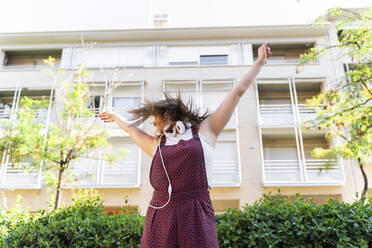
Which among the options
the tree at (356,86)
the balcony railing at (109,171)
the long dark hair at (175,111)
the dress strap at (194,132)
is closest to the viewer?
the dress strap at (194,132)

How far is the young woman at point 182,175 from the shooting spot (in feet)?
4.60

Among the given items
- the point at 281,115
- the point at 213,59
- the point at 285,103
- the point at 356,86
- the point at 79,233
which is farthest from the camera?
the point at 213,59

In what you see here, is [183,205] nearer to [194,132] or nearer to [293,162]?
[194,132]

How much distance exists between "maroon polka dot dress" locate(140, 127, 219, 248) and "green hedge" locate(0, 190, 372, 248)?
1.54 meters

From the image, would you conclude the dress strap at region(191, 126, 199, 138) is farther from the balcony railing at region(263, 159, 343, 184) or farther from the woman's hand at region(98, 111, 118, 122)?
the balcony railing at region(263, 159, 343, 184)

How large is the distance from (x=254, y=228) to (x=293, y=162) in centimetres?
1171

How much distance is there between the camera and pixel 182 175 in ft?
4.78

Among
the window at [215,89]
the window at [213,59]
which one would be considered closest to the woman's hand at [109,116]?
the window at [215,89]

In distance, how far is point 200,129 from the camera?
5.30 feet

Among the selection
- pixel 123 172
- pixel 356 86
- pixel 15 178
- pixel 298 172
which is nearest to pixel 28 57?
pixel 15 178

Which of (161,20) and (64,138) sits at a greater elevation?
(161,20)

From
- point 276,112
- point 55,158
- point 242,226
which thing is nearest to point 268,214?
point 242,226

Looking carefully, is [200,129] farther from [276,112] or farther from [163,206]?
[276,112]

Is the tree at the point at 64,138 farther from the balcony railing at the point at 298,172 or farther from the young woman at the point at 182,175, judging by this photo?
the balcony railing at the point at 298,172
